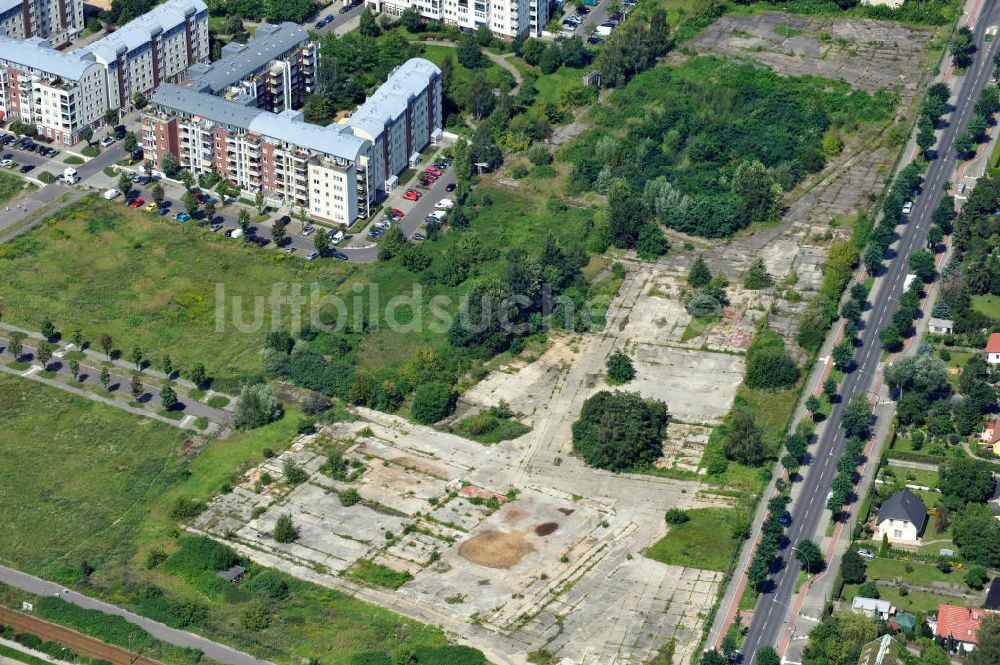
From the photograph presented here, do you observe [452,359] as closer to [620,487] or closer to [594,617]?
[620,487]

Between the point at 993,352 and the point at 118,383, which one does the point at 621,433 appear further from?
the point at 118,383

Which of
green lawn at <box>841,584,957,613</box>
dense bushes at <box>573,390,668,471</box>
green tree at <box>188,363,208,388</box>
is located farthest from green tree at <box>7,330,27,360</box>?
green lawn at <box>841,584,957,613</box>

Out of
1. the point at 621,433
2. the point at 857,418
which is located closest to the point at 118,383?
the point at 621,433

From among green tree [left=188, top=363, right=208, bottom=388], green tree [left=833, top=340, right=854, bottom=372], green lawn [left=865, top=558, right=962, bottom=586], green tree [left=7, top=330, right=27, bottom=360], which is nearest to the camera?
green lawn [left=865, top=558, right=962, bottom=586]

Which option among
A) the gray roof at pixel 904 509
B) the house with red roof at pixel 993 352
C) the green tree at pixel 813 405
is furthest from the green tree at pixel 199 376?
the house with red roof at pixel 993 352

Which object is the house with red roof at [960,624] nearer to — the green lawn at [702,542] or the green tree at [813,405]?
the green lawn at [702,542]

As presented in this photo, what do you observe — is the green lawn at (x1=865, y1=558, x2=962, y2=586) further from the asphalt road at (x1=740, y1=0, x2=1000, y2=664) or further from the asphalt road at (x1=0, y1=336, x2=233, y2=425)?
the asphalt road at (x1=0, y1=336, x2=233, y2=425)

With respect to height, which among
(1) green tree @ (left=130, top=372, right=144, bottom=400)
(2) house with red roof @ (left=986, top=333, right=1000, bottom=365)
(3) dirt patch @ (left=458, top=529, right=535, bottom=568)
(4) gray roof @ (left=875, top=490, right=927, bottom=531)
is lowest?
A: (1) green tree @ (left=130, top=372, right=144, bottom=400)
